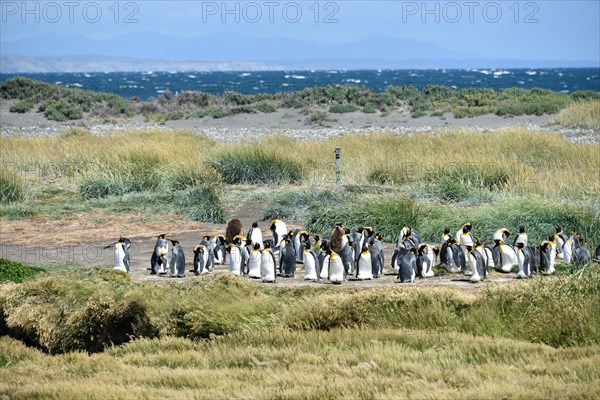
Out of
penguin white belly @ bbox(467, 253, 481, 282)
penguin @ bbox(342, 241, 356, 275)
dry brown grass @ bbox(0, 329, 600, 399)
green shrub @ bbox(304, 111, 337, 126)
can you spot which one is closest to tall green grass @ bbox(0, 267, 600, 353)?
dry brown grass @ bbox(0, 329, 600, 399)

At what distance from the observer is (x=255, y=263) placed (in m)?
13.6

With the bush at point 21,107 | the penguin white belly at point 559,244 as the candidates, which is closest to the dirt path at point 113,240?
the penguin white belly at point 559,244

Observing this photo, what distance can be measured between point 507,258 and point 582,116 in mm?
24121

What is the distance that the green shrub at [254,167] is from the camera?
23.1 meters

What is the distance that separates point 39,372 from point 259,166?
1452 centimetres

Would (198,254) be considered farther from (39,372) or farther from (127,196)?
(127,196)

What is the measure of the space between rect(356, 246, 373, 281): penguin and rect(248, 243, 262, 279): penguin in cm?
138

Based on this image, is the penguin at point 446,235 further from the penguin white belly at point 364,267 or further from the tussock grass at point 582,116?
the tussock grass at point 582,116

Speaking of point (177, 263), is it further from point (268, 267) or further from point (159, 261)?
point (268, 267)

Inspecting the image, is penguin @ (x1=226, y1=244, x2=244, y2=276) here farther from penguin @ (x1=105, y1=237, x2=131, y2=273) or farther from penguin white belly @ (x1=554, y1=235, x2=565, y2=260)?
penguin white belly @ (x1=554, y1=235, x2=565, y2=260)

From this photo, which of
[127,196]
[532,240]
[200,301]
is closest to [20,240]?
[127,196]

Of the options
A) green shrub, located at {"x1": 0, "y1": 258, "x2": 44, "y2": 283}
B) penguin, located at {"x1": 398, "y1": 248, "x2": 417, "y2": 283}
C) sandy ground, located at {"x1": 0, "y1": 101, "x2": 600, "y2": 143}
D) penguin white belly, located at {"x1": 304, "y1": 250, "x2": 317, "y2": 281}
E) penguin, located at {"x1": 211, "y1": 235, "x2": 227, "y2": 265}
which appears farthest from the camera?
sandy ground, located at {"x1": 0, "y1": 101, "x2": 600, "y2": 143}

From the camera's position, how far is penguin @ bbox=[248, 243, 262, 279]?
1355 cm

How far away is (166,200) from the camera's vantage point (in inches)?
813
